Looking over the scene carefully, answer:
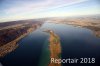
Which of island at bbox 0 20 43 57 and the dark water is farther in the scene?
island at bbox 0 20 43 57

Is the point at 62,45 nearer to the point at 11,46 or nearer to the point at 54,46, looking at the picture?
the point at 54,46

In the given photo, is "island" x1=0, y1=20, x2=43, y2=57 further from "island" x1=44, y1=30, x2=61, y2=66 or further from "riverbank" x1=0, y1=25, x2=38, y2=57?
"island" x1=44, y1=30, x2=61, y2=66

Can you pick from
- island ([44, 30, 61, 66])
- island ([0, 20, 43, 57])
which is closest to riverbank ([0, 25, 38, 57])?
island ([0, 20, 43, 57])

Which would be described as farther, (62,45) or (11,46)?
(11,46)

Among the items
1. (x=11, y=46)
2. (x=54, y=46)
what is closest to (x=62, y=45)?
(x=54, y=46)

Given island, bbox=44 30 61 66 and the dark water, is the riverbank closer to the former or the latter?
the dark water

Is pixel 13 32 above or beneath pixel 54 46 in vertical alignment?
above

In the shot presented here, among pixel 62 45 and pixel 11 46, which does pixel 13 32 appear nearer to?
pixel 11 46

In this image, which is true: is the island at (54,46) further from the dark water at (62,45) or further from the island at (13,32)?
the island at (13,32)
